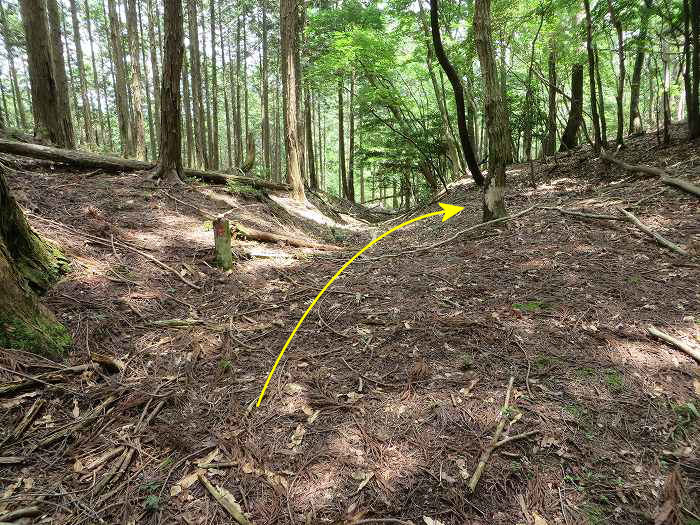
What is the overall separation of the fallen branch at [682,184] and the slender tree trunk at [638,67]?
11.0ft

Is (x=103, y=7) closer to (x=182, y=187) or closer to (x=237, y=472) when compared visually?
(x=182, y=187)

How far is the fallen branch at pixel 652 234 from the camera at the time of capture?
4341 millimetres

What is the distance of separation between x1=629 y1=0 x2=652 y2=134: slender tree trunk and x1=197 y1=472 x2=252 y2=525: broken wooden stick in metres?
10.1

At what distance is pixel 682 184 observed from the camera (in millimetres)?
5777

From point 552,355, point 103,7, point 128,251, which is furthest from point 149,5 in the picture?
point 552,355

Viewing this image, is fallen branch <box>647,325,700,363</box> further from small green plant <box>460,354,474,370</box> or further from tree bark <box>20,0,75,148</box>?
tree bark <box>20,0,75,148</box>

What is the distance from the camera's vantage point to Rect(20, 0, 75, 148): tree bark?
26.6ft

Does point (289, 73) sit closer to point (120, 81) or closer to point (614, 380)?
point (120, 81)

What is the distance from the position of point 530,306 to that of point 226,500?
3.20 meters

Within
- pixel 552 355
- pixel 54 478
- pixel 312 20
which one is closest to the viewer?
pixel 54 478

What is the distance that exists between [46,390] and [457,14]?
15499 mm

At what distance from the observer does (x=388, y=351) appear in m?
3.50

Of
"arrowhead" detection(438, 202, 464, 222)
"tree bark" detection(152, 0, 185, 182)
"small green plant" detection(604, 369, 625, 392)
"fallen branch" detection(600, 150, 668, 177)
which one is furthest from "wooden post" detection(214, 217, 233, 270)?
"fallen branch" detection(600, 150, 668, 177)

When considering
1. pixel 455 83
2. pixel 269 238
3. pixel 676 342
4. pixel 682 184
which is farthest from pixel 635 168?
pixel 269 238
